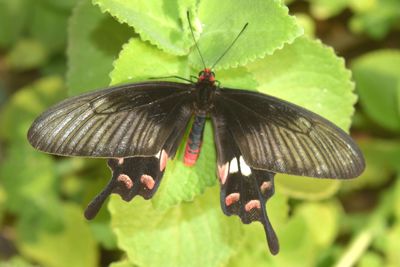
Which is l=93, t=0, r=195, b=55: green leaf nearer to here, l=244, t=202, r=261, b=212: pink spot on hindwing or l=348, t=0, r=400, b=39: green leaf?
l=244, t=202, r=261, b=212: pink spot on hindwing

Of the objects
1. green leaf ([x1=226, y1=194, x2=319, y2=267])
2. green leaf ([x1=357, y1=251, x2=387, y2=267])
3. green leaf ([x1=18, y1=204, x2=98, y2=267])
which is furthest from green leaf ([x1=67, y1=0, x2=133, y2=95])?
green leaf ([x1=357, y1=251, x2=387, y2=267])

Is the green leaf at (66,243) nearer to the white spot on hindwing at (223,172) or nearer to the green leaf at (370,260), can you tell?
the green leaf at (370,260)

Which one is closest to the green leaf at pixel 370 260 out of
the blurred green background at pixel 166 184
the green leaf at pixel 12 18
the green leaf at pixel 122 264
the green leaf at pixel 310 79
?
the blurred green background at pixel 166 184

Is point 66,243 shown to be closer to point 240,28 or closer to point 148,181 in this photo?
point 148,181

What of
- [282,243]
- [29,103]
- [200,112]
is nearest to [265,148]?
[200,112]

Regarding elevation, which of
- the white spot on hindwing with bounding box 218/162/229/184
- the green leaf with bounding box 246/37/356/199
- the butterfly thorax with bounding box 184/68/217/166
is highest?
the green leaf with bounding box 246/37/356/199

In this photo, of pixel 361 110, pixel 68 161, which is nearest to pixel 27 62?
pixel 68 161

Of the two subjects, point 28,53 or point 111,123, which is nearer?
point 111,123
